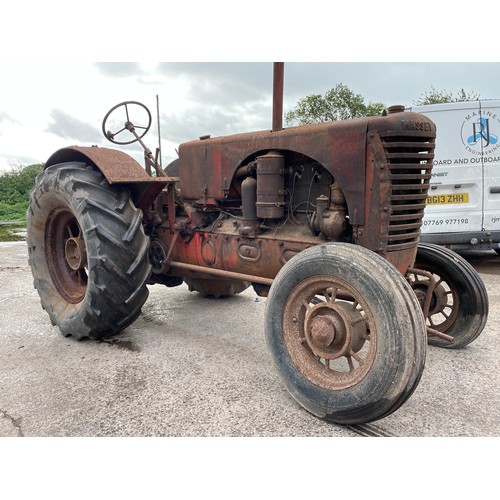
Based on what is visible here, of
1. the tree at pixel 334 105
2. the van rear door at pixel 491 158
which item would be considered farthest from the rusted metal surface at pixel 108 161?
the tree at pixel 334 105

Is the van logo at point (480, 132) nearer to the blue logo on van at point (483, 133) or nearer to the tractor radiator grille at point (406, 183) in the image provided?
the blue logo on van at point (483, 133)

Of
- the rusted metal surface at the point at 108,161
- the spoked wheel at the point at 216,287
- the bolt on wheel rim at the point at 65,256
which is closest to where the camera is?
the rusted metal surface at the point at 108,161

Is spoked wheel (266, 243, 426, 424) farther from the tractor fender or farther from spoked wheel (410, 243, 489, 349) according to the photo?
the tractor fender

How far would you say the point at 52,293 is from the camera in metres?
3.97

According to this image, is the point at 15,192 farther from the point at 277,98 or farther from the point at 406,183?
the point at 406,183

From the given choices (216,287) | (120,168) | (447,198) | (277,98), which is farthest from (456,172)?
(120,168)

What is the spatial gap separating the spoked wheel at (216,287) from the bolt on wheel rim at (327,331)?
7.12 feet

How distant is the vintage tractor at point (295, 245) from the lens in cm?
219

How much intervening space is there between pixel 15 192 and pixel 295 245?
75.4ft

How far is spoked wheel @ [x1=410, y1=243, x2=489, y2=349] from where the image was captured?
323 centimetres

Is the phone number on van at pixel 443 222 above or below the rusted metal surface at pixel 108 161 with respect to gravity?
below

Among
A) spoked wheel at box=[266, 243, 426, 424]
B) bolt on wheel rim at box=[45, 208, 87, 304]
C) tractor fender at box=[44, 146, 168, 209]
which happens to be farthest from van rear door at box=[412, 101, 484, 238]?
bolt on wheel rim at box=[45, 208, 87, 304]

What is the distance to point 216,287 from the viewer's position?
4.75 meters

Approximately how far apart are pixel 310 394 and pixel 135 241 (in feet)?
5.87
